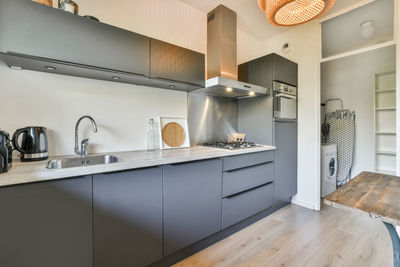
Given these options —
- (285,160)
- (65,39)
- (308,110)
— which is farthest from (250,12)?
(65,39)

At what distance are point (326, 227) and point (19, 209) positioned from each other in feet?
8.87

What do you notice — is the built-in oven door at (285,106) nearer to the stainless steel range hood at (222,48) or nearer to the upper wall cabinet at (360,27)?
the stainless steel range hood at (222,48)

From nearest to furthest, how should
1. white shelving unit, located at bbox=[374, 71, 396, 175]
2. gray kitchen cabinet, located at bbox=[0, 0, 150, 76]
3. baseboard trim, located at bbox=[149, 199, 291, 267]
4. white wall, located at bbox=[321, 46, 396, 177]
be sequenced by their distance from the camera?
gray kitchen cabinet, located at bbox=[0, 0, 150, 76]
baseboard trim, located at bbox=[149, 199, 291, 267]
white shelving unit, located at bbox=[374, 71, 396, 175]
white wall, located at bbox=[321, 46, 396, 177]

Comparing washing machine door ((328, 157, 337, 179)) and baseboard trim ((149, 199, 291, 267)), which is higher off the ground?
washing machine door ((328, 157, 337, 179))

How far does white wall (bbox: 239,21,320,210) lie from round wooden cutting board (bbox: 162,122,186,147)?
5.81 feet

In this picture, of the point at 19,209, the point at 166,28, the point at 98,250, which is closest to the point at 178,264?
the point at 98,250

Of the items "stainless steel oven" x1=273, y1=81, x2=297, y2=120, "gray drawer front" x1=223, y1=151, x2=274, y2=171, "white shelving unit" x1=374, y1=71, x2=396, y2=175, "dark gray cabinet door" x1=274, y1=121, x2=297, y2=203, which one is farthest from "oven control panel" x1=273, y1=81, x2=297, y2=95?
"white shelving unit" x1=374, y1=71, x2=396, y2=175

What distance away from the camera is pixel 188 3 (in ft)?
6.98

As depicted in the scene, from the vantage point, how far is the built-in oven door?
7.38ft

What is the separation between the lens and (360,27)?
2428 mm

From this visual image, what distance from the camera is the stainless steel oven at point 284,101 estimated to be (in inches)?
88.4

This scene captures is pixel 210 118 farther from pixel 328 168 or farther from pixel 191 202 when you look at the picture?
pixel 328 168

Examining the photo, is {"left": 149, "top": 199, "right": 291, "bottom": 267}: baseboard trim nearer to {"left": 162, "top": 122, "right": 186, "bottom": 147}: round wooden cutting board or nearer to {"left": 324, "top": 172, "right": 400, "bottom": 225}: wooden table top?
{"left": 162, "top": 122, "right": 186, "bottom": 147}: round wooden cutting board

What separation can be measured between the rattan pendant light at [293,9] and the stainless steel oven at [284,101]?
1.03 m
